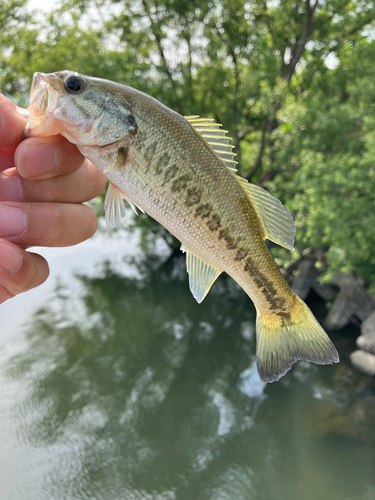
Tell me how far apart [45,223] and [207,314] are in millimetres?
8649

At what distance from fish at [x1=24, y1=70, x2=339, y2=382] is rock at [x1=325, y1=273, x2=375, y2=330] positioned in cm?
729

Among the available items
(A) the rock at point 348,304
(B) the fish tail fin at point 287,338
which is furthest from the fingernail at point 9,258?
(A) the rock at point 348,304

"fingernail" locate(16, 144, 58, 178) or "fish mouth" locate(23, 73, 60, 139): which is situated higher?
"fish mouth" locate(23, 73, 60, 139)

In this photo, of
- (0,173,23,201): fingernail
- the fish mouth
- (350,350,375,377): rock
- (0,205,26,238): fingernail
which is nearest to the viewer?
the fish mouth

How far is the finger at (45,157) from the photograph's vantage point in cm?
148

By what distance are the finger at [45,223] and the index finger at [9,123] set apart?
309mm

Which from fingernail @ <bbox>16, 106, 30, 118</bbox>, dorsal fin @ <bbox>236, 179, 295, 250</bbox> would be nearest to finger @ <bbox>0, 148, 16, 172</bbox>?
fingernail @ <bbox>16, 106, 30, 118</bbox>

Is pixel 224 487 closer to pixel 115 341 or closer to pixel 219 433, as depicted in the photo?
pixel 219 433

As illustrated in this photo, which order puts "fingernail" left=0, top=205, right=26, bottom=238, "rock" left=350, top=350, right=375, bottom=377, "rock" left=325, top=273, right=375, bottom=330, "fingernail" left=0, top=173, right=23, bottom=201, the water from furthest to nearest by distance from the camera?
"rock" left=325, top=273, right=375, bottom=330
"rock" left=350, top=350, right=375, bottom=377
the water
"fingernail" left=0, top=173, right=23, bottom=201
"fingernail" left=0, top=205, right=26, bottom=238

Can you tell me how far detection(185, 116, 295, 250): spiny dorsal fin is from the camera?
1631 mm

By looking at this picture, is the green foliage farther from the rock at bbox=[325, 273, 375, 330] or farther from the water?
the water

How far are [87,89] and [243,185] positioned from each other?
825 millimetres

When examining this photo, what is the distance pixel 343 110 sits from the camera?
300 inches

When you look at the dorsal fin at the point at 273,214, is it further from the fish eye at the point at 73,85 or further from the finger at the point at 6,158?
the finger at the point at 6,158
